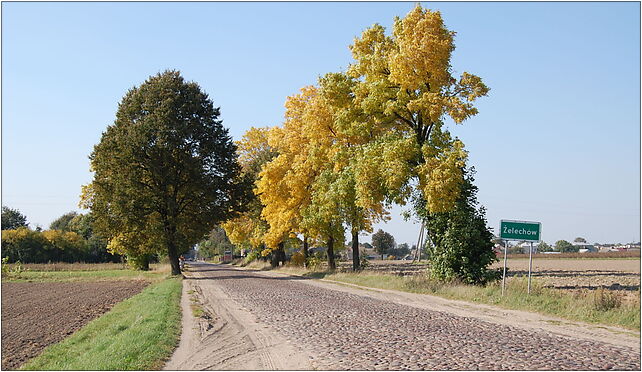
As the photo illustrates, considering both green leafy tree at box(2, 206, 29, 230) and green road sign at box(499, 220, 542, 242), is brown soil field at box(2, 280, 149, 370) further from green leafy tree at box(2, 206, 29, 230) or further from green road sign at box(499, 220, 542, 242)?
green leafy tree at box(2, 206, 29, 230)

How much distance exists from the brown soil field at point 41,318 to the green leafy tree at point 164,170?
1011cm

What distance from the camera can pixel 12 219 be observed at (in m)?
124

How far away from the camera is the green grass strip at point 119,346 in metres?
9.89

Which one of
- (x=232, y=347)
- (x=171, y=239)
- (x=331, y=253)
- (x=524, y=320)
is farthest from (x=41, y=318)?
(x=331, y=253)

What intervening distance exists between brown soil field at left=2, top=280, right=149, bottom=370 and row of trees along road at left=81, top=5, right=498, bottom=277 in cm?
1138

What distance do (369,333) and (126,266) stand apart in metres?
62.9

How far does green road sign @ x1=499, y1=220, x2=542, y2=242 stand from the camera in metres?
18.9

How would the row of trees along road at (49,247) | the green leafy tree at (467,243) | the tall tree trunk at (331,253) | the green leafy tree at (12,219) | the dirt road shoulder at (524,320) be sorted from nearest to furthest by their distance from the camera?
the dirt road shoulder at (524,320) < the green leafy tree at (467,243) < the tall tree trunk at (331,253) < the row of trees along road at (49,247) < the green leafy tree at (12,219)

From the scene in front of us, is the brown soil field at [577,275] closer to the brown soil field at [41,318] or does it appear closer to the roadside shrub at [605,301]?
the roadside shrub at [605,301]

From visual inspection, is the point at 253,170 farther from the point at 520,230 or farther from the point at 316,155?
the point at 520,230

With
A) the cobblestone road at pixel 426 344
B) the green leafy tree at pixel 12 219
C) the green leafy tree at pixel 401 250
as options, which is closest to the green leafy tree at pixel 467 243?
the cobblestone road at pixel 426 344

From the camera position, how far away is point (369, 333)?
1221cm

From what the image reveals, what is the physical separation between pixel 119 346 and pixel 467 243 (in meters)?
15.7

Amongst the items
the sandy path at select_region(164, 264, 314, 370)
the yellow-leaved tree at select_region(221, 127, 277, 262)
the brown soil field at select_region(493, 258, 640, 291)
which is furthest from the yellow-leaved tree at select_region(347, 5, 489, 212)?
the yellow-leaved tree at select_region(221, 127, 277, 262)
